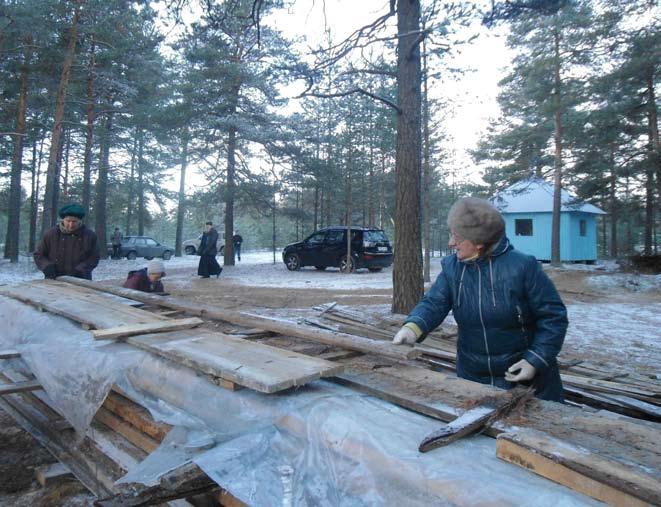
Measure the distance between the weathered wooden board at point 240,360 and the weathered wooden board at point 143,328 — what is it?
8 centimetres

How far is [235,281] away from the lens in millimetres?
15492

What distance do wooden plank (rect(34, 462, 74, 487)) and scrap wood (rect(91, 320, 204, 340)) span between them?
2.58 feet

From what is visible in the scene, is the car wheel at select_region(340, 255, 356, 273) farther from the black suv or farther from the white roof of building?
the white roof of building

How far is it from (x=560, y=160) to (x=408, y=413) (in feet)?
63.1

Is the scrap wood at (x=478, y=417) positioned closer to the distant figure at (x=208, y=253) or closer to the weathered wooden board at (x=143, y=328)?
the weathered wooden board at (x=143, y=328)

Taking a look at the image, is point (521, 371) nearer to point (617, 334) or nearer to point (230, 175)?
point (617, 334)

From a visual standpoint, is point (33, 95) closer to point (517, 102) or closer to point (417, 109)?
point (417, 109)

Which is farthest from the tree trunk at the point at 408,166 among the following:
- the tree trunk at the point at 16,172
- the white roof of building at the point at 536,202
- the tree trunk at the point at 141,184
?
the tree trunk at the point at 141,184

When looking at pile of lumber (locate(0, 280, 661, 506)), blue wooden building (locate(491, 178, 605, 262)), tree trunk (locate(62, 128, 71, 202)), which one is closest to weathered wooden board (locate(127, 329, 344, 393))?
pile of lumber (locate(0, 280, 661, 506))

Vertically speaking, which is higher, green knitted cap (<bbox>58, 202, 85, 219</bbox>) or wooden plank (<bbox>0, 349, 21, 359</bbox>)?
green knitted cap (<bbox>58, 202, 85, 219</bbox>)

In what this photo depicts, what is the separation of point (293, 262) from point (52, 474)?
Answer: 1687cm

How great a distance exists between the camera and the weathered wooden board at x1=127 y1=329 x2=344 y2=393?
2.06 m

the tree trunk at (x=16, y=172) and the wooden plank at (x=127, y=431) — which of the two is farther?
the tree trunk at (x=16, y=172)

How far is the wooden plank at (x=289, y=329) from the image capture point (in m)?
2.66
